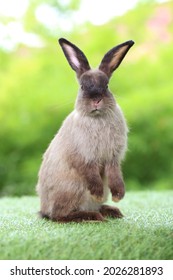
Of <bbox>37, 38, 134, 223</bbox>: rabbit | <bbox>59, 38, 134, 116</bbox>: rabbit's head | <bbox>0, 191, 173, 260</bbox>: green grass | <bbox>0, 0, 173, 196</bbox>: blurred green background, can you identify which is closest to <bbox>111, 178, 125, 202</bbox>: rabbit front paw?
<bbox>37, 38, 134, 223</bbox>: rabbit

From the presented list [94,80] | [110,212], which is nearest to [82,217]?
[110,212]

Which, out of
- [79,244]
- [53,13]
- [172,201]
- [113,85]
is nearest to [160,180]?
[113,85]

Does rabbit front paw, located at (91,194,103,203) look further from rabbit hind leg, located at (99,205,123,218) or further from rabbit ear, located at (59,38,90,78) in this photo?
rabbit ear, located at (59,38,90,78)

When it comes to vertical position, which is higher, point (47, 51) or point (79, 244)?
point (47, 51)

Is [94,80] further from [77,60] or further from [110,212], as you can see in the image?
[110,212]
